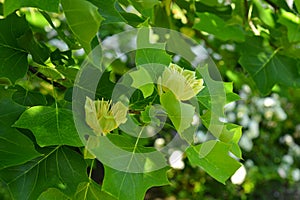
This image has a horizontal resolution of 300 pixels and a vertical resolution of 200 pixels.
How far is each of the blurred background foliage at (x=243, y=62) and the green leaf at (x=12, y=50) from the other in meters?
0.03

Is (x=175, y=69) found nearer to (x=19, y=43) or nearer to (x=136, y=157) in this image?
(x=136, y=157)

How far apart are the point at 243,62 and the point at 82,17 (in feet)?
2.16

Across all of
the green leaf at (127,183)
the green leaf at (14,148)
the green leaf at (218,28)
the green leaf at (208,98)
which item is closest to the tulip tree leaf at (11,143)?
the green leaf at (14,148)

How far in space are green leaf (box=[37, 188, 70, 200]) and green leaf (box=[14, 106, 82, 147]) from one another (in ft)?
0.33

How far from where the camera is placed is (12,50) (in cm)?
71

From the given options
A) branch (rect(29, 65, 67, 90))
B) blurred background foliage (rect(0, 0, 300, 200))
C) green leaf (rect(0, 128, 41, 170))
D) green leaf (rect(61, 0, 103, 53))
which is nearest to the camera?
green leaf (rect(61, 0, 103, 53))

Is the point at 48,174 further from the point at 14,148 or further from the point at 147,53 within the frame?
the point at 147,53

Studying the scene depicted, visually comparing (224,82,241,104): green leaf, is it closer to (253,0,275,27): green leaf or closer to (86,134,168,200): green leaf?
(86,134,168,200): green leaf

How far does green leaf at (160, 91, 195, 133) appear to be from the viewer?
56cm

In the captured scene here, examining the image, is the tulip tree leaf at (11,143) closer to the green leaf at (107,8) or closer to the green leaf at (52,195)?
the green leaf at (52,195)

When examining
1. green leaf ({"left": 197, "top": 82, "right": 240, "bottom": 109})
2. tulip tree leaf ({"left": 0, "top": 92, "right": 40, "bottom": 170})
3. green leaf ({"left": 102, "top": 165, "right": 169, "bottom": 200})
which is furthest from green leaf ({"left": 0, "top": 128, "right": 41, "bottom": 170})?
green leaf ({"left": 197, "top": 82, "right": 240, "bottom": 109})

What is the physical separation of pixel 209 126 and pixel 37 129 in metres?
0.20

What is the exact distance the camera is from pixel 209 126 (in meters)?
0.62

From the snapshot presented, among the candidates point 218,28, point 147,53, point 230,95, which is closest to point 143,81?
point 147,53
